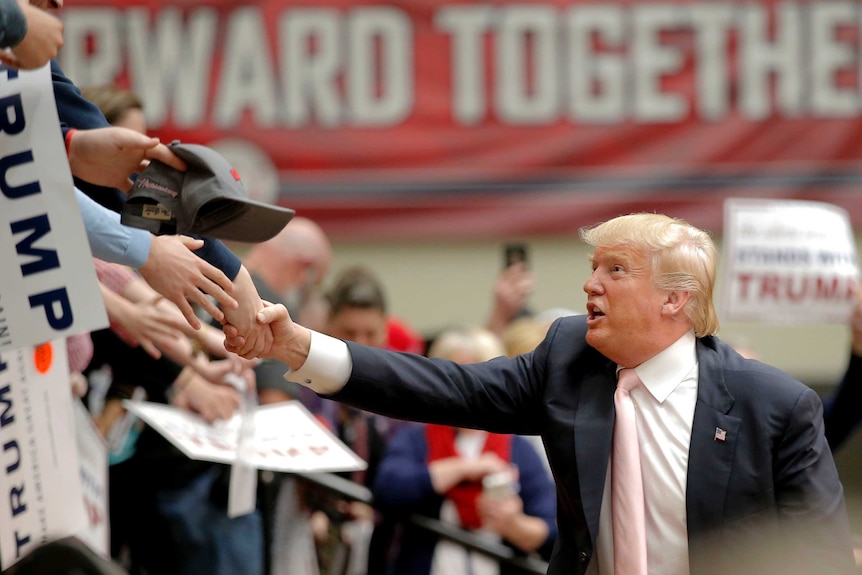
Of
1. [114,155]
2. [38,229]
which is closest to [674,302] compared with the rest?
[114,155]

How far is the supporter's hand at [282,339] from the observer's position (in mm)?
2717

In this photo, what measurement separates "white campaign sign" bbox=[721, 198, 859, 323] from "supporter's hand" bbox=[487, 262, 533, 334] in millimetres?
1201

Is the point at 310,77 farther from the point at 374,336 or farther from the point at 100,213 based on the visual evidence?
the point at 100,213

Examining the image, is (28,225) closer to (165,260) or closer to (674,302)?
(165,260)

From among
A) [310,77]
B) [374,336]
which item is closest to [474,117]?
[310,77]

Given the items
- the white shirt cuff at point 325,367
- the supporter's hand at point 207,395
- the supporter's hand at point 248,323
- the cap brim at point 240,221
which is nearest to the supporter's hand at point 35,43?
the cap brim at point 240,221

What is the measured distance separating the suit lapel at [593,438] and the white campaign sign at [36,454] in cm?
131

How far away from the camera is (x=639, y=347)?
286cm

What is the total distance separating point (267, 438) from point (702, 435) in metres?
1.69

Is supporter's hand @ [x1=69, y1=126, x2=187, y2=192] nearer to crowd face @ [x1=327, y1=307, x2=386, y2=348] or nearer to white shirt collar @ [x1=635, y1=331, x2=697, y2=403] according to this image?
white shirt collar @ [x1=635, y1=331, x2=697, y2=403]

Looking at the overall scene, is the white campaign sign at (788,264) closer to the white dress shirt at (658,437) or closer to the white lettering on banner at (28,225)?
the white dress shirt at (658,437)

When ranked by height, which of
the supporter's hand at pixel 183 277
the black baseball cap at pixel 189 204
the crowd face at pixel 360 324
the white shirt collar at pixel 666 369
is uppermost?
the black baseball cap at pixel 189 204

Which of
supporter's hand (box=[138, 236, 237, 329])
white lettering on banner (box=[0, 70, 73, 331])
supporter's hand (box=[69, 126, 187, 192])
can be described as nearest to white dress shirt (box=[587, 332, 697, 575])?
supporter's hand (box=[138, 236, 237, 329])

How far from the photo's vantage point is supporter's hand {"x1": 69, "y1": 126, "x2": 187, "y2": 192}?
2.62 meters
